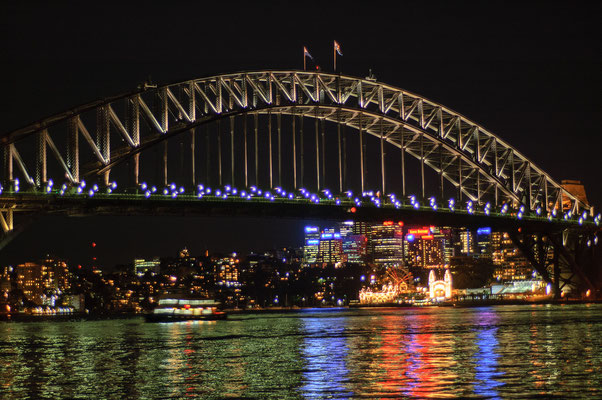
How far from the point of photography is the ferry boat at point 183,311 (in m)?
88.6

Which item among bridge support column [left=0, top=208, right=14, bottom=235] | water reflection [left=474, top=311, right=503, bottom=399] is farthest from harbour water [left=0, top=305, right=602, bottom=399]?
bridge support column [left=0, top=208, right=14, bottom=235]

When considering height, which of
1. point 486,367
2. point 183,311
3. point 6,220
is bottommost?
point 486,367

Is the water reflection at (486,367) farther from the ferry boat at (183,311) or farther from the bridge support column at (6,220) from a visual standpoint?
the ferry boat at (183,311)

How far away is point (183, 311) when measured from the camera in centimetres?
8900

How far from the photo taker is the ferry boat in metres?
88.6

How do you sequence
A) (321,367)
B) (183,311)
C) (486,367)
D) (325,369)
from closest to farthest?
(486,367) → (325,369) → (321,367) → (183,311)

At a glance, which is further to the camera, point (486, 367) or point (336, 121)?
point (336, 121)

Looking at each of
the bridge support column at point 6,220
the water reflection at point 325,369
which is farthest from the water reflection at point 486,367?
the bridge support column at point 6,220

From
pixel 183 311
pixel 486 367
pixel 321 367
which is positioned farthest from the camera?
pixel 183 311

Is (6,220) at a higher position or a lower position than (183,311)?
higher

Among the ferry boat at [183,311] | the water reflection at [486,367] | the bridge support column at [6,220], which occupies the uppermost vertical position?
the bridge support column at [6,220]

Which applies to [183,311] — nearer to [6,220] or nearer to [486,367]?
[6,220]

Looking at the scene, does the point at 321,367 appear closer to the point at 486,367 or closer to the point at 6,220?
the point at 486,367

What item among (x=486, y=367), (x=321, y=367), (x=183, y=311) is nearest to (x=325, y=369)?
(x=321, y=367)
